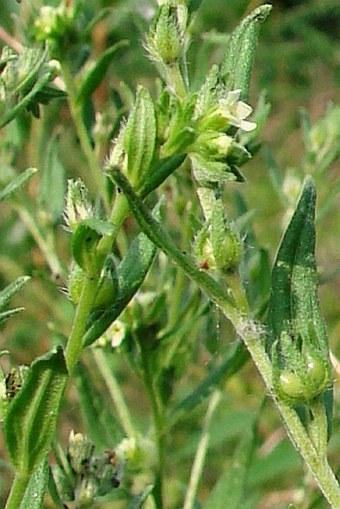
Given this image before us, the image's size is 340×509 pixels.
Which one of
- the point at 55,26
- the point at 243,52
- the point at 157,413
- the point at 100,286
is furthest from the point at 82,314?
the point at 55,26

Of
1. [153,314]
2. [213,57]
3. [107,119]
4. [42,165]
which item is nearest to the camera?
[153,314]

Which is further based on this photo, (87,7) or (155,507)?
(87,7)

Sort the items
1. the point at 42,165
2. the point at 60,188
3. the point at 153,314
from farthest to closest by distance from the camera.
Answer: the point at 42,165 < the point at 60,188 < the point at 153,314

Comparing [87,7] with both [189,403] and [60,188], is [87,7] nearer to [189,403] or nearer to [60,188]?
[60,188]

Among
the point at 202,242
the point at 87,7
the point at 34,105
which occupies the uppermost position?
the point at 87,7

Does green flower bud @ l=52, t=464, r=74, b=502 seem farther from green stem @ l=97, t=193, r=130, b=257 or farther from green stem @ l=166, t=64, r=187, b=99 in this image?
green stem @ l=166, t=64, r=187, b=99

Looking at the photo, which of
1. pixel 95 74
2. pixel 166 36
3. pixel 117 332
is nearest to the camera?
pixel 166 36

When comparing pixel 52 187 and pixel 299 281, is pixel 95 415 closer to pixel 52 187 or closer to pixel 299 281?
pixel 52 187

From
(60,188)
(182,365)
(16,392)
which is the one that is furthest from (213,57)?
(16,392)
